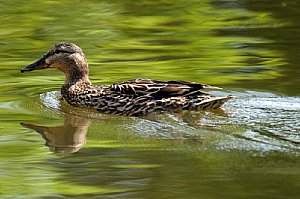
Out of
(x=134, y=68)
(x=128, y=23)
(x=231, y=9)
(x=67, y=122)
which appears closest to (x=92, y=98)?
(x=67, y=122)

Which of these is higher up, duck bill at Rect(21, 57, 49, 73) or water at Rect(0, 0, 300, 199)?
duck bill at Rect(21, 57, 49, 73)

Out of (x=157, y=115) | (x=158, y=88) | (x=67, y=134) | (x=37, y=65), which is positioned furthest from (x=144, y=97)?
(x=37, y=65)

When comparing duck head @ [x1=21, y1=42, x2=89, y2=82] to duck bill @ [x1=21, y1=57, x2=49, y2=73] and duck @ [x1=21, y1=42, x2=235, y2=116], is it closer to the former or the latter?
duck bill @ [x1=21, y1=57, x2=49, y2=73]

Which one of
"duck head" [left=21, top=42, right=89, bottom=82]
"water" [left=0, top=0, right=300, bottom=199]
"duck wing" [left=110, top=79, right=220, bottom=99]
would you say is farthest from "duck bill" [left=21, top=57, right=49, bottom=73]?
"duck wing" [left=110, top=79, right=220, bottom=99]

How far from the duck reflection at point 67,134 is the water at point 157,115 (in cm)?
1

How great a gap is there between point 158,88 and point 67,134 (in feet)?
4.63

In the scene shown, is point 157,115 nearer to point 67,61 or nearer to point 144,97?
point 144,97

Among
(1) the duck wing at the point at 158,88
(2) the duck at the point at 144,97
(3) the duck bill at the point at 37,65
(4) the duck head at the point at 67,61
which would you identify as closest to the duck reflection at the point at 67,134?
(2) the duck at the point at 144,97

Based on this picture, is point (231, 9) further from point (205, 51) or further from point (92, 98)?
point (92, 98)

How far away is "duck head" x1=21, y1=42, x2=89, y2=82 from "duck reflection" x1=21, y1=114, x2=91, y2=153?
1.10 metres

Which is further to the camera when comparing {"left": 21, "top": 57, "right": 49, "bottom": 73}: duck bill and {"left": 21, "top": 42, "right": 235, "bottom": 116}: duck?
{"left": 21, "top": 57, "right": 49, "bottom": 73}: duck bill

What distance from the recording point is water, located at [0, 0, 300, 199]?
749cm

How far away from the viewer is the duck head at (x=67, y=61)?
11203 mm

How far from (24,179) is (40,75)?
4748 millimetres
